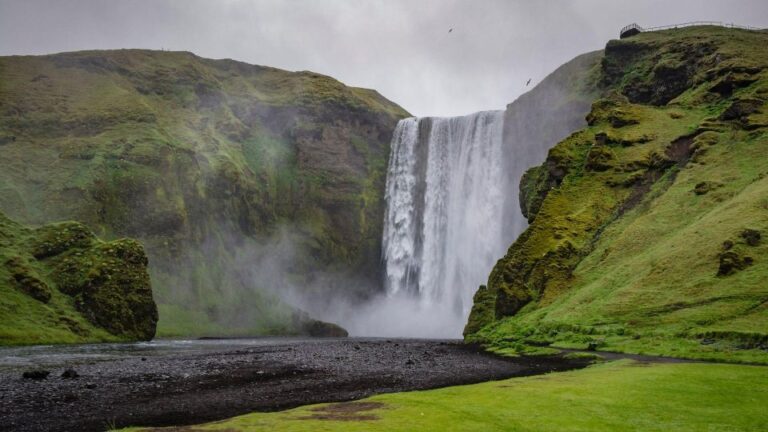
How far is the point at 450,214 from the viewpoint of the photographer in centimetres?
11206

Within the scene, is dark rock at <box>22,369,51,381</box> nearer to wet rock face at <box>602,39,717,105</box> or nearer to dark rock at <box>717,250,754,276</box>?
dark rock at <box>717,250,754,276</box>

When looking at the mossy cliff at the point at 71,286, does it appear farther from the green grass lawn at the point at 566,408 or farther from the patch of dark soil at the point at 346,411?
the green grass lawn at the point at 566,408

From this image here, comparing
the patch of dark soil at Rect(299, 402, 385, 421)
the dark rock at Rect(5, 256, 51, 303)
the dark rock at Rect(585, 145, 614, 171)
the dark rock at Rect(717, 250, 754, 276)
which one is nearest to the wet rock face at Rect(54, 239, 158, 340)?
the dark rock at Rect(5, 256, 51, 303)

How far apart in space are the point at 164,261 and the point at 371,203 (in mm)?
49278

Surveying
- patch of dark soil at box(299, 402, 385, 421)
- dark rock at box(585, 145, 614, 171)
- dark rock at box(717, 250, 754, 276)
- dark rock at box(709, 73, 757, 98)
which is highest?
dark rock at box(709, 73, 757, 98)

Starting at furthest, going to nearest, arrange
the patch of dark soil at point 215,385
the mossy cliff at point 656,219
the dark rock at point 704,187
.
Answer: the dark rock at point 704,187 → the mossy cliff at point 656,219 → the patch of dark soil at point 215,385

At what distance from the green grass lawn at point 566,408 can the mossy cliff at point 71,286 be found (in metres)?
54.5

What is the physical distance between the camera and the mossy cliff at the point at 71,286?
6147cm

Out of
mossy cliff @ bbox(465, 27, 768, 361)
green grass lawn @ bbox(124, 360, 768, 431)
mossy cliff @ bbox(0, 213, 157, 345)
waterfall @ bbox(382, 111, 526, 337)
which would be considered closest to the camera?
green grass lawn @ bbox(124, 360, 768, 431)

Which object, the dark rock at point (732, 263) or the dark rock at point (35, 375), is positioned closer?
the dark rock at point (35, 375)

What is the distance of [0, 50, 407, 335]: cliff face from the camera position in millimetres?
99000

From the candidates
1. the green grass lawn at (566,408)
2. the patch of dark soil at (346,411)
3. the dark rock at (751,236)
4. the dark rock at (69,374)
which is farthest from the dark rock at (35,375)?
the dark rock at (751,236)

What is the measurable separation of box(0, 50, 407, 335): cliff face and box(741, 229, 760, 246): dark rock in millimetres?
79139

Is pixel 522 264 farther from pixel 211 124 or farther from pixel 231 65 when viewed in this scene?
pixel 231 65
